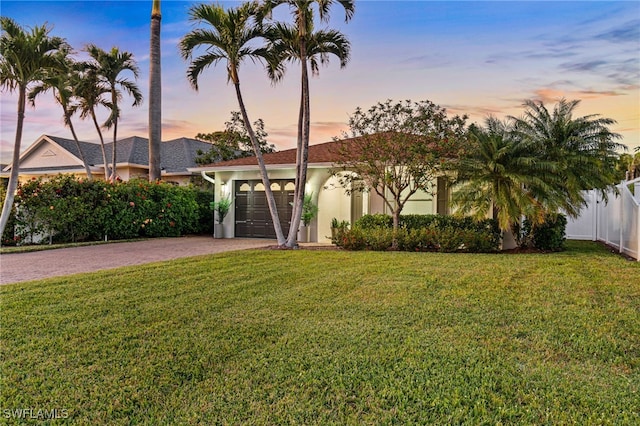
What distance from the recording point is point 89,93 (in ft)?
61.6

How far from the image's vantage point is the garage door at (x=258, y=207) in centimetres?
1555

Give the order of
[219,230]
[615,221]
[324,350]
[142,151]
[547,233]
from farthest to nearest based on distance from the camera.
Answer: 1. [142,151]
2. [219,230]
3. [615,221]
4. [547,233]
5. [324,350]

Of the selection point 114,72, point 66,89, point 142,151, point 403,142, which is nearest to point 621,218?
point 403,142

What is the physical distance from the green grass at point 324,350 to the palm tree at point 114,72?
14.6m

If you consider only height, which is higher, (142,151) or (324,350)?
(142,151)

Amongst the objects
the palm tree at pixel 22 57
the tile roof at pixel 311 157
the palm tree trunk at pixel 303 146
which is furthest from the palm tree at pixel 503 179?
the palm tree at pixel 22 57

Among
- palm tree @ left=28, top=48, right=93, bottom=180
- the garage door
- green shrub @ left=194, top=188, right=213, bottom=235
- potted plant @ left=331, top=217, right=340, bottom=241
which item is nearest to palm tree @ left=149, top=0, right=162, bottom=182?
green shrub @ left=194, top=188, right=213, bottom=235

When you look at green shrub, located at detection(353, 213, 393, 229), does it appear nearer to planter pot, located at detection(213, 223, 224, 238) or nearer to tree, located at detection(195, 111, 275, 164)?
planter pot, located at detection(213, 223, 224, 238)

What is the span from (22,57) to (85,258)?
4832 mm

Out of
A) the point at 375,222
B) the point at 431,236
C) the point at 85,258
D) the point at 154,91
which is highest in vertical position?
the point at 154,91

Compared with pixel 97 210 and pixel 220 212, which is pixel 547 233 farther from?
pixel 97 210

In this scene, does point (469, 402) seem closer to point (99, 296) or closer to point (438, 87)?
point (99, 296)

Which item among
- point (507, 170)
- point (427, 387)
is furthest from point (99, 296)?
point (507, 170)

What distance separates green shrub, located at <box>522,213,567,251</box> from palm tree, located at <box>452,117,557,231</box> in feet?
1.91
